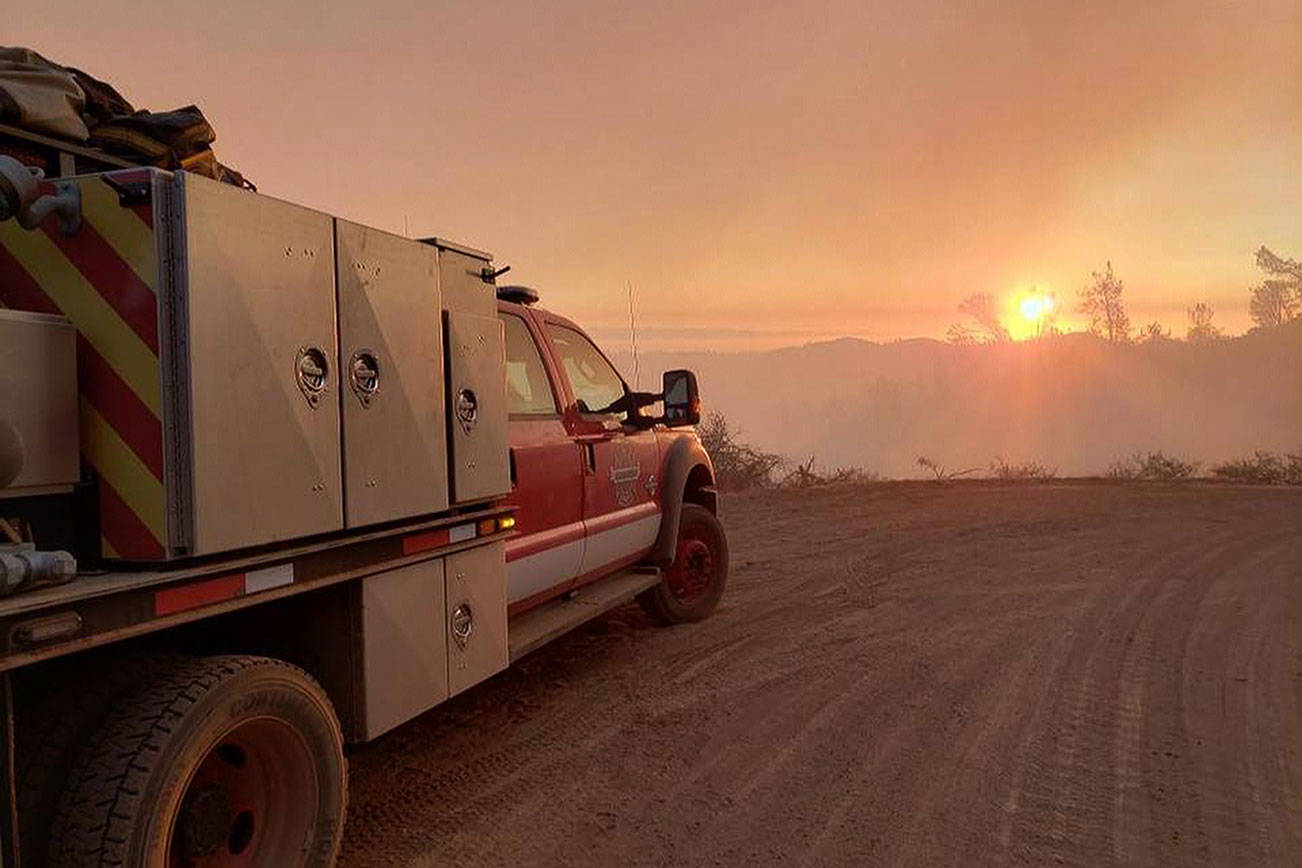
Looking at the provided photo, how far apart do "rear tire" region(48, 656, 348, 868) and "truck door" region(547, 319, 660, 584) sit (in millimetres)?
2590

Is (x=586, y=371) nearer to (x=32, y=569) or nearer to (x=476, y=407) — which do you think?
(x=476, y=407)

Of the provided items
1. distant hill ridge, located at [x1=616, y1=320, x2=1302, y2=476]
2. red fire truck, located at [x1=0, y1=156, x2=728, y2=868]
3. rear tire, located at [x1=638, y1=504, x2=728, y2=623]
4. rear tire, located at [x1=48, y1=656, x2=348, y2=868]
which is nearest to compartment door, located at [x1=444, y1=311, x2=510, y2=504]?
red fire truck, located at [x1=0, y1=156, x2=728, y2=868]

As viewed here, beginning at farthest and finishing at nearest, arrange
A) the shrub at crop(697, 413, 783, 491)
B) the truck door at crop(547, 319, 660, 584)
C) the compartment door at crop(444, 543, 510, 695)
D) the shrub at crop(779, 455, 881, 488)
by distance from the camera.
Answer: the shrub at crop(697, 413, 783, 491) → the shrub at crop(779, 455, 881, 488) → the truck door at crop(547, 319, 660, 584) → the compartment door at crop(444, 543, 510, 695)

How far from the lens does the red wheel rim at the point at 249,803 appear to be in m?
2.49

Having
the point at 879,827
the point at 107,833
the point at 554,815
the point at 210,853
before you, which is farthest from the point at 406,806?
the point at 879,827

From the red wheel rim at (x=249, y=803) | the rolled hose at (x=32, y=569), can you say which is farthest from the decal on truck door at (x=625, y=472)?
the rolled hose at (x=32, y=569)

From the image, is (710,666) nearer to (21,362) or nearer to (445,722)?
(445,722)

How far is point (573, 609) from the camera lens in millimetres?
5141

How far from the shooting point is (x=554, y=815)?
3691 mm

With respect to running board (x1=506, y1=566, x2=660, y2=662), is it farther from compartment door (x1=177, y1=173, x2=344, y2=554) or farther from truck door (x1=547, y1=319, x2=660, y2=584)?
compartment door (x1=177, y1=173, x2=344, y2=554)

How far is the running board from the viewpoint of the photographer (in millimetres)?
4504

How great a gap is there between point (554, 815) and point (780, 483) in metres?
14.3

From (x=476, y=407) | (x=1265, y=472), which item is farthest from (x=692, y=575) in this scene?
(x=1265, y=472)

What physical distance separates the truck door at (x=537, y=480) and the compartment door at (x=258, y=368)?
144 cm
